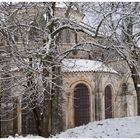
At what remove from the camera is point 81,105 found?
82.3 ft

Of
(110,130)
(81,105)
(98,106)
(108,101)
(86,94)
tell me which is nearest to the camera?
(110,130)

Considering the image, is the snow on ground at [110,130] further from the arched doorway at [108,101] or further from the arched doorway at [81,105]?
the arched doorway at [108,101]

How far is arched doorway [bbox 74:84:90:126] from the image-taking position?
24.7 meters

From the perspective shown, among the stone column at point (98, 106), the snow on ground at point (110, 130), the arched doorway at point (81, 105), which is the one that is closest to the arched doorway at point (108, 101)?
the stone column at point (98, 106)

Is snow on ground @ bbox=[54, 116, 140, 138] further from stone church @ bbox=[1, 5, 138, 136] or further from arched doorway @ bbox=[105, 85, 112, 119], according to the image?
arched doorway @ bbox=[105, 85, 112, 119]

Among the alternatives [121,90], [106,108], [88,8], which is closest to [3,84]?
[88,8]

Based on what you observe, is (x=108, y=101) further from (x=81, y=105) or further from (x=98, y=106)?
(x=81, y=105)

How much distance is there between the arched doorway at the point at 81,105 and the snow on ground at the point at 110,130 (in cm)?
1001

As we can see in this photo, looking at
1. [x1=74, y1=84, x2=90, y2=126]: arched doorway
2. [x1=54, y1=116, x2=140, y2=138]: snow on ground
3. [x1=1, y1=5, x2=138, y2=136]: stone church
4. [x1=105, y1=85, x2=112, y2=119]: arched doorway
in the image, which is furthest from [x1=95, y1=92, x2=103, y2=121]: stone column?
[x1=54, y1=116, x2=140, y2=138]: snow on ground

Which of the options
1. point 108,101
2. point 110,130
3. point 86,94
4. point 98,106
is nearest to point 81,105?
point 86,94

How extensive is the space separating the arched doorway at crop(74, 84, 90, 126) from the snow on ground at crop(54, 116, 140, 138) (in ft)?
32.8

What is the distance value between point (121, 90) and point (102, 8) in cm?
1580

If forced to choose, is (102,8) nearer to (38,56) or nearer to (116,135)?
(38,56)

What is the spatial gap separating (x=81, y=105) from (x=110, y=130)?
1228cm
